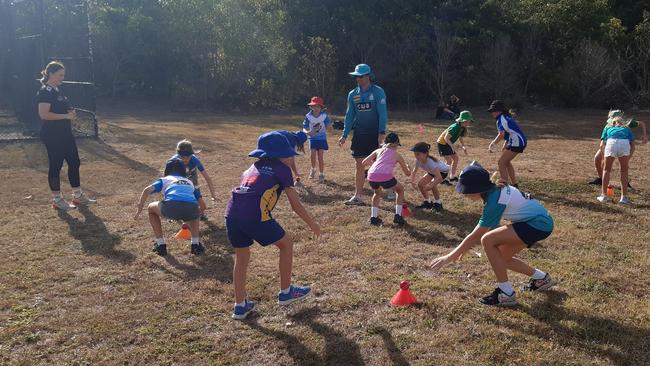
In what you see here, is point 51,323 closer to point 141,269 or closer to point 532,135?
point 141,269

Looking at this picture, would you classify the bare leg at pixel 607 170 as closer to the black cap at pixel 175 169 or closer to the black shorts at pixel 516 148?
the black shorts at pixel 516 148

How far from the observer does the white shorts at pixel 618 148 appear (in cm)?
869

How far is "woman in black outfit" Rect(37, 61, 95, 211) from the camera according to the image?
8242 mm

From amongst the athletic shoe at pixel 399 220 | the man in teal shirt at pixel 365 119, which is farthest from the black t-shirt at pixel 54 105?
the athletic shoe at pixel 399 220

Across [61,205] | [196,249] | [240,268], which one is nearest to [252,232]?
[240,268]

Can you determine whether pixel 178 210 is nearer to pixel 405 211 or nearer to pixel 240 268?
pixel 240 268

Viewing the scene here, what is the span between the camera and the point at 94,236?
7441mm

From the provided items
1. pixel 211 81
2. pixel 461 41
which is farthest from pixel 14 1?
pixel 461 41

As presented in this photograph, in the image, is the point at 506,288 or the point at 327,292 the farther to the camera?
the point at 327,292

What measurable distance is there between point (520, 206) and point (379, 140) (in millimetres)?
4213

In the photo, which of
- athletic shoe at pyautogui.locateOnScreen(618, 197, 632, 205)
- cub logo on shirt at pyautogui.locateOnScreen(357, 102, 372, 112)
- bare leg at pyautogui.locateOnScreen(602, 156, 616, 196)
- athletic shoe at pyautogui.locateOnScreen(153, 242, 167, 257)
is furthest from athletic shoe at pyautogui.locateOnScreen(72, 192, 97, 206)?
athletic shoe at pyautogui.locateOnScreen(618, 197, 632, 205)

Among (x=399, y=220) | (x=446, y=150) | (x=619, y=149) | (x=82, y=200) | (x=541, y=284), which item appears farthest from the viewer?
(x=446, y=150)

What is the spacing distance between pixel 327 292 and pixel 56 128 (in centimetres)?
545

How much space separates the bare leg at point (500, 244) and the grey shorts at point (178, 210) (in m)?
3.17
